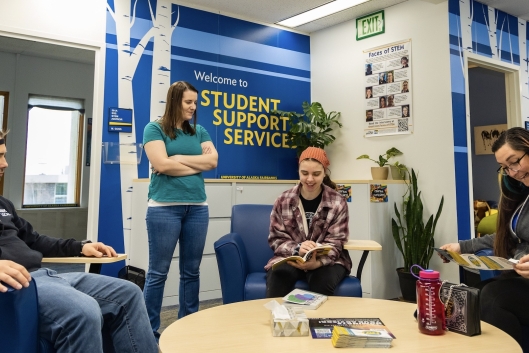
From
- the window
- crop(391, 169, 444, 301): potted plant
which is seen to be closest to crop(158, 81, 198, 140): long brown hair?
crop(391, 169, 444, 301): potted plant

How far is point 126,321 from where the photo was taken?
1669 millimetres

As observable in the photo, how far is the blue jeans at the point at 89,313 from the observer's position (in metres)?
1.44

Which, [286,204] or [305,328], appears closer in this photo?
[305,328]

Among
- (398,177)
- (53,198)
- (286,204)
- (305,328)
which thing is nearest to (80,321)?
(305,328)

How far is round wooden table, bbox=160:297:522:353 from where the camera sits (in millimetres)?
1288

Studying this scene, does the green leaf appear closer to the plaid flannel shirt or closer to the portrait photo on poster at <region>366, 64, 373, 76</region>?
the portrait photo on poster at <region>366, 64, 373, 76</region>

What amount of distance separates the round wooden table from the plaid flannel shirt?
0.71 m

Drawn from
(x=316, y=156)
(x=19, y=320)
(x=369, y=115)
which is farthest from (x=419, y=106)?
(x=19, y=320)

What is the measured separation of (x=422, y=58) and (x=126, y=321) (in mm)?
3659

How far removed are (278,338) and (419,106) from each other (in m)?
3.38

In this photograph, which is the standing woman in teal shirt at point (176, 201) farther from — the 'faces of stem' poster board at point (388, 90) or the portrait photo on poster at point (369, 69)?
the portrait photo on poster at point (369, 69)

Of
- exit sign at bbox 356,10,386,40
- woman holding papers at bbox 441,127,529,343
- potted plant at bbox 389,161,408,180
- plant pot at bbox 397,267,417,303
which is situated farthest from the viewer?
exit sign at bbox 356,10,386,40

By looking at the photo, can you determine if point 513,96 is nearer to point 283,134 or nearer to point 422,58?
point 422,58

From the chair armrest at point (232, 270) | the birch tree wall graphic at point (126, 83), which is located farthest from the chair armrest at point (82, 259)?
the birch tree wall graphic at point (126, 83)
